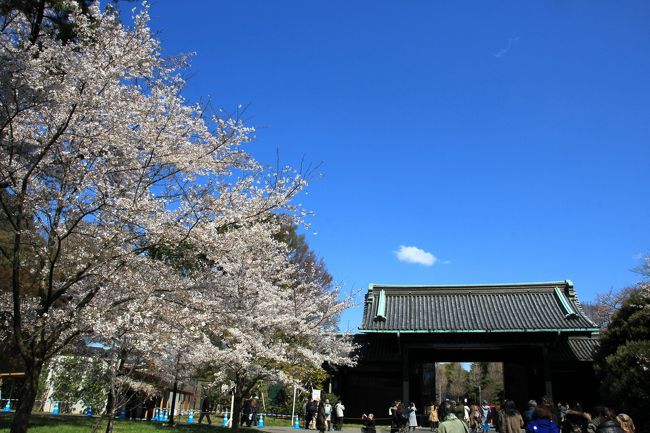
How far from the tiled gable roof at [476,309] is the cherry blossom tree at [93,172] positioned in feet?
51.9

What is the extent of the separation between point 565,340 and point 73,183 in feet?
75.3

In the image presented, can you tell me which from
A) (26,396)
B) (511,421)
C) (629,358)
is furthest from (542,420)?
(629,358)

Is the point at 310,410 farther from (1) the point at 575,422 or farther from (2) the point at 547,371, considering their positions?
(1) the point at 575,422

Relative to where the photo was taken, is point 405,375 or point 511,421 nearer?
point 511,421

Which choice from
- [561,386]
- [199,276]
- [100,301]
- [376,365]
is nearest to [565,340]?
[561,386]

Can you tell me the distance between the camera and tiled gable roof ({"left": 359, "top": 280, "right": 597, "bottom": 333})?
2161 cm

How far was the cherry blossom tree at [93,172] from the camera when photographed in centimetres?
700

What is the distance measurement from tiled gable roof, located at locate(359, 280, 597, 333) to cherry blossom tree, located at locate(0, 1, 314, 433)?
1583 cm

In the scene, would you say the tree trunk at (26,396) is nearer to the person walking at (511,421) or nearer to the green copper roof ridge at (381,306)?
the person walking at (511,421)

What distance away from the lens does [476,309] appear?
2431 centimetres

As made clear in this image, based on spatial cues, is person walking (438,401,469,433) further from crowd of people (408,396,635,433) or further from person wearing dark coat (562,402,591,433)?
person wearing dark coat (562,402,591,433)

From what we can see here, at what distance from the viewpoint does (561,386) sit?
2323cm

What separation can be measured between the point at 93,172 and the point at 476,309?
21.2 meters

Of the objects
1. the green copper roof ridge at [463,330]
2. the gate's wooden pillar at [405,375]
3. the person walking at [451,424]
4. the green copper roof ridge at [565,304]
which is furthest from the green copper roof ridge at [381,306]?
the person walking at [451,424]
